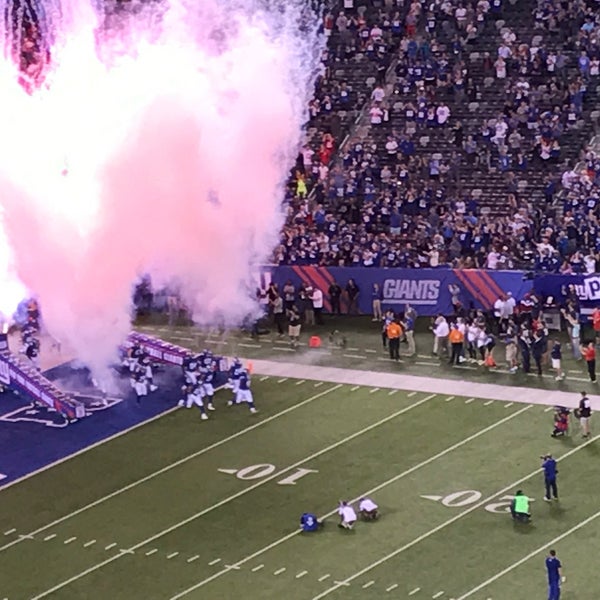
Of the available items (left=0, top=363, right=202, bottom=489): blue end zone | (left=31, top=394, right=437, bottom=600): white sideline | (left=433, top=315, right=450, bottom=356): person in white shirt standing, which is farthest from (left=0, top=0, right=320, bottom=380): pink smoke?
(left=31, top=394, right=437, bottom=600): white sideline

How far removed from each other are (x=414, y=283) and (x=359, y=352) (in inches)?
113

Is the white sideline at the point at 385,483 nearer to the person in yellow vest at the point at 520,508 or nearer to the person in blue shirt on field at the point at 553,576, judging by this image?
the person in yellow vest at the point at 520,508

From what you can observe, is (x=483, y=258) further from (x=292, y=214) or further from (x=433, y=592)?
Answer: (x=433, y=592)

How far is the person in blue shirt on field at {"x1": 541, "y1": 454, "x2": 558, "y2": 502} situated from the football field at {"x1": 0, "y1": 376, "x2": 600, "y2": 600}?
0.19 m

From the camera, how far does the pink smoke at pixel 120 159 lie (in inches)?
1394

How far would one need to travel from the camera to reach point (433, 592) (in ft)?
82.3

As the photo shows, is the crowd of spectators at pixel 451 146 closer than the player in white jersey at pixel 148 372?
No

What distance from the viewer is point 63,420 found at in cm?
3412

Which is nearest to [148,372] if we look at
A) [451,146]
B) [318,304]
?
[318,304]

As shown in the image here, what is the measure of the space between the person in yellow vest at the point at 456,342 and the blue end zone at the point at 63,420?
5873mm

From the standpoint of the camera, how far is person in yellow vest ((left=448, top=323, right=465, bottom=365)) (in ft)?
119

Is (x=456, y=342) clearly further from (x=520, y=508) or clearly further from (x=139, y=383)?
(x=520, y=508)

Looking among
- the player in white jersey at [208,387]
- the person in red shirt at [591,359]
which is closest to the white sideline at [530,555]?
the person in red shirt at [591,359]

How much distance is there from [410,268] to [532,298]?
11.6ft
